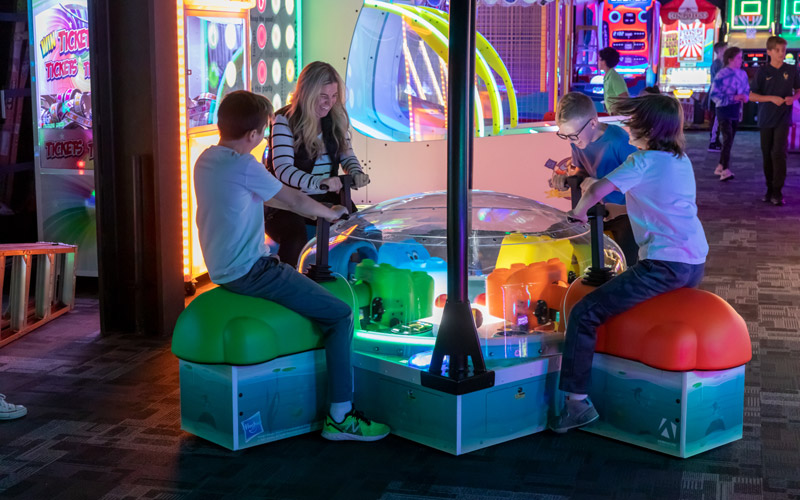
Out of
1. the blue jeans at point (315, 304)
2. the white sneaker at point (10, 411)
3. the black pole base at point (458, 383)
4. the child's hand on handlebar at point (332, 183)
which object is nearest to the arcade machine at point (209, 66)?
the child's hand on handlebar at point (332, 183)

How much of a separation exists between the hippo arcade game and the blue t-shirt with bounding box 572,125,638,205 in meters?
0.58

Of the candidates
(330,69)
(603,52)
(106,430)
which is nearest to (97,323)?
(106,430)

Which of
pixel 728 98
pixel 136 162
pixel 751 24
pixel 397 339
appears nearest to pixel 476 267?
pixel 397 339

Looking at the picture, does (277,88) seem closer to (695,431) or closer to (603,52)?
(603,52)

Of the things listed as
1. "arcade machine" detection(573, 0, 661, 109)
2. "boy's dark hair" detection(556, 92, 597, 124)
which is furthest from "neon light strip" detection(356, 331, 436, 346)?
"arcade machine" detection(573, 0, 661, 109)

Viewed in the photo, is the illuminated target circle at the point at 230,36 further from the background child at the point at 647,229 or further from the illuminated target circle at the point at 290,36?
the background child at the point at 647,229

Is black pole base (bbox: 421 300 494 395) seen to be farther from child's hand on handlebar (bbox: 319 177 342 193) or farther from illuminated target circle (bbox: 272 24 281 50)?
illuminated target circle (bbox: 272 24 281 50)

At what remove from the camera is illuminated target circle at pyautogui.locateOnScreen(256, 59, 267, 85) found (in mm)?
7262

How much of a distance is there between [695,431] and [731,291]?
2.86 metres

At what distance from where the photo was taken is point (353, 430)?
3650 mm

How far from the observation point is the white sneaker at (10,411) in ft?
12.8

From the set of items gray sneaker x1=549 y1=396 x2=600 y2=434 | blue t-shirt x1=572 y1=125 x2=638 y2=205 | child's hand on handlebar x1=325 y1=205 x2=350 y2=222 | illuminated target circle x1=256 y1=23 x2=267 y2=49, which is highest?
illuminated target circle x1=256 y1=23 x2=267 y2=49

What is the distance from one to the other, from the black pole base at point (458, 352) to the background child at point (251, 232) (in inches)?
13.8

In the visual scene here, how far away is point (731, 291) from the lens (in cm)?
615
